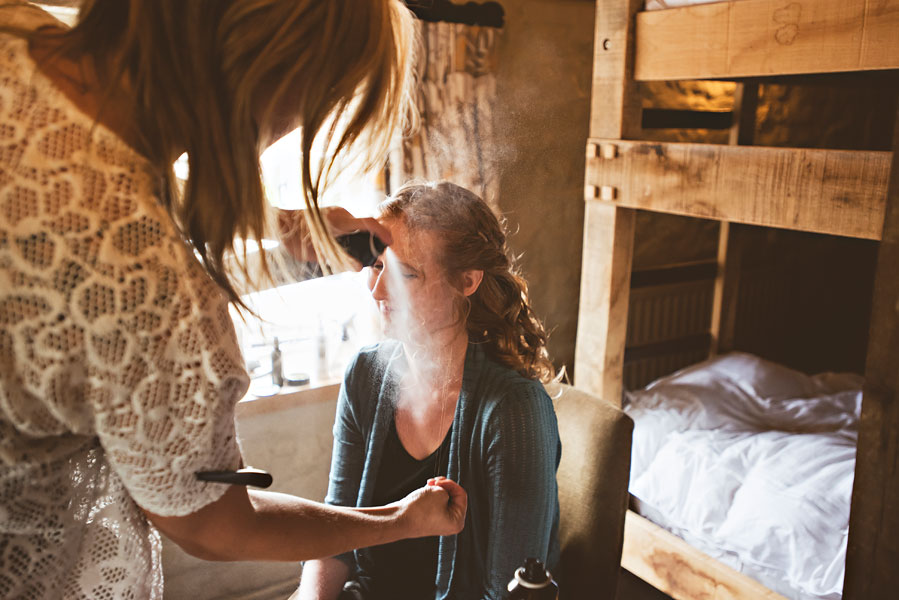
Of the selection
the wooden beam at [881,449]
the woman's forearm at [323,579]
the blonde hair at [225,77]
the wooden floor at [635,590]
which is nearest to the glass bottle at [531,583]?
the blonde hair at [225,77]

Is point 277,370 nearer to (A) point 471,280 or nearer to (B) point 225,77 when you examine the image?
(A) point 471,280

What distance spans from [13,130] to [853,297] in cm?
433

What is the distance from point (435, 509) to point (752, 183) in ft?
3.48

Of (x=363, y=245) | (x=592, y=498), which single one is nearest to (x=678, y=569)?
(x=592, y=498)

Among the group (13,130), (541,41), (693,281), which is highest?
(541,41)

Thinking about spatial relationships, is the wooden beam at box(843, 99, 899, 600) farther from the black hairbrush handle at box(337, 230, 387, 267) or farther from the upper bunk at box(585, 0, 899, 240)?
the black hairbrush handle at box(337, 230, 387, 267)

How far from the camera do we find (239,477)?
0.73 metres

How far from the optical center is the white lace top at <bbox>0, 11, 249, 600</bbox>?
2.04ft

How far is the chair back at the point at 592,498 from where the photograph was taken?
4.61ft

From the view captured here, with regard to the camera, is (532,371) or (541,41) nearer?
(532,371)

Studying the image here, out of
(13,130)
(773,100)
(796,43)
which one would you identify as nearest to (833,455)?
(796,43)

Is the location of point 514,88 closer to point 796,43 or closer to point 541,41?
point 541,41

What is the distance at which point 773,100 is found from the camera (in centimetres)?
324

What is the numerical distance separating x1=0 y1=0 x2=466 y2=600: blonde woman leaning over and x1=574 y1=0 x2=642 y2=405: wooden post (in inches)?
45.5
